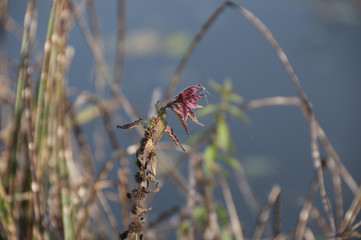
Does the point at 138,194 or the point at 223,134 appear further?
the point at 223,134

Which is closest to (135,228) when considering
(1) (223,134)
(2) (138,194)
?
(2) (138,194)

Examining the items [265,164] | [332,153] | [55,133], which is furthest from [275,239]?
[265,164]

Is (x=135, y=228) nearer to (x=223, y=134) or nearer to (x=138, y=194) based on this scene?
(x=138, y=194)

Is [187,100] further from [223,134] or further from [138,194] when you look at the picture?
[223,134]

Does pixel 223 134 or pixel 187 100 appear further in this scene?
pixel 223 134

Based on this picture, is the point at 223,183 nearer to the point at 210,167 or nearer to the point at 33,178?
the point at 210,167

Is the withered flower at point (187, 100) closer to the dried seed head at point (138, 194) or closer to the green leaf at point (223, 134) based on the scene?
the dried seed head at point (138, 194)

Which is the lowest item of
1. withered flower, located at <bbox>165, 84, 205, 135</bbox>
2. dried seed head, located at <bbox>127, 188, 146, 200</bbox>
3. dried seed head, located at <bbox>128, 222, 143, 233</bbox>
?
dried seed head, located at <bbox>128, 222, 143, 233</bbox>

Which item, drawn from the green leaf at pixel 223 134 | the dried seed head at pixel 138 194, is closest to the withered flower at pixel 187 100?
the dried seed head at pixel 138 194

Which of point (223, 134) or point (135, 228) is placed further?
point (223, 134)

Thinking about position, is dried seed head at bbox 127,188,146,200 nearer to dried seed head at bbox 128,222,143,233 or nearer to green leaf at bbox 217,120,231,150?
dried seed head at bbox 128,222,143,233

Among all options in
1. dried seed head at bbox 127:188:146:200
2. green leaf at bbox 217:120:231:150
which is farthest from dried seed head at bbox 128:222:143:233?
green leaf at bbox 217:120:231:150
